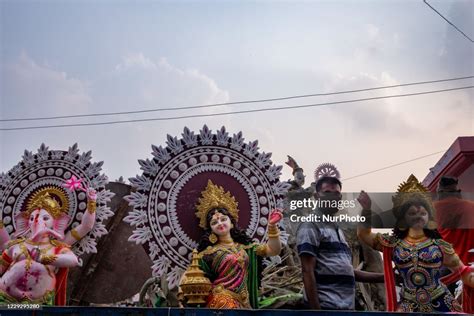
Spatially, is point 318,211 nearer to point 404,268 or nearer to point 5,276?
point 404,268

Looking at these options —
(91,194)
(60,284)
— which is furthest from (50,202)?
(60,284)

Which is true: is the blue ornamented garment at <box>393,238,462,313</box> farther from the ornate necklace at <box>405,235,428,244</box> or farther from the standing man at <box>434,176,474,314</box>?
the standing man at <box>434,176,474,314</box>

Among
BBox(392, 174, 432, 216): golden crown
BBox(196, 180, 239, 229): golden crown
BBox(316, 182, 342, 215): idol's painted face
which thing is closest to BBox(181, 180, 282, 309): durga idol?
BBox(196, 180, 239, 229): golden crown

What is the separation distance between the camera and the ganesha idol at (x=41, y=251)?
5156 millimetres

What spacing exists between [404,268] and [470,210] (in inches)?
40.8

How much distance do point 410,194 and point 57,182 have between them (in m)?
3.32

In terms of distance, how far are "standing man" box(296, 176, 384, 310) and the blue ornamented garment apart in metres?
0.42

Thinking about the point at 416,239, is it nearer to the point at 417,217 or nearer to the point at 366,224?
the point at 417,217

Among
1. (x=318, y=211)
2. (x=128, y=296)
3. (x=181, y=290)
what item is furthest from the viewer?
(x=128, y=296)

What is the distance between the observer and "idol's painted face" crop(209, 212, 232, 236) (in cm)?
530

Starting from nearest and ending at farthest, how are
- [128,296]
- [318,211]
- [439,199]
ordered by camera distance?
[318,211] → [439,199] → [128,296]

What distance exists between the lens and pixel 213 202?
5.45 m

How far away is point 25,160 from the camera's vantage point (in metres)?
6.14

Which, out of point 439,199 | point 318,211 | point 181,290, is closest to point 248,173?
point 318,211
